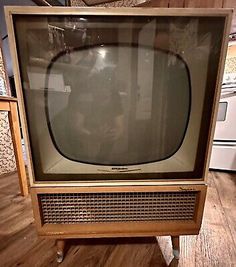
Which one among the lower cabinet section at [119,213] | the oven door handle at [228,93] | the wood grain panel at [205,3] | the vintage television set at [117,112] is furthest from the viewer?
the oven door handle at [228,93]

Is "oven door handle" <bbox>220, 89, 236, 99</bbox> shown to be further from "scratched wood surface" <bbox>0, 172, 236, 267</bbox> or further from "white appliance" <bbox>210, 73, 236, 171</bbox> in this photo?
"scratched wood surface" <bbox>0, 172, 236, 267</bbox>

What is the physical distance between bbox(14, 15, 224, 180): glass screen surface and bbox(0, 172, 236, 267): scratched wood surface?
0.42 metres

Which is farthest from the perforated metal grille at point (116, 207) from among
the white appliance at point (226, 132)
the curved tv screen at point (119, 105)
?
the white appliance at point (226, 132)

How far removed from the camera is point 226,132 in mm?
1607

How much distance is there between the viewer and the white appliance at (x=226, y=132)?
155cm

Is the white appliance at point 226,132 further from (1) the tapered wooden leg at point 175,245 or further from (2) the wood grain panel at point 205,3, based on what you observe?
(1) the tapered wooden leg at point 175,245

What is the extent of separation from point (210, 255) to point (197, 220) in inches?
10.5

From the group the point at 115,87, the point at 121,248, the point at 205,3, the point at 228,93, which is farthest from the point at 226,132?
the point at 115,87

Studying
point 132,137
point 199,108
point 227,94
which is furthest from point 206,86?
point 227,94

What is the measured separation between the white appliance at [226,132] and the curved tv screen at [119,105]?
133cm

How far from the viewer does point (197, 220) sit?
580 mm

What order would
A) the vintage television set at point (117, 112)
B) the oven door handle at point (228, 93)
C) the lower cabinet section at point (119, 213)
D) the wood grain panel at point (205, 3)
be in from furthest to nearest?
the oven door handle at point (228, 93) → the wood grain panel at point (205, 3) → the lower cabinet section at point (119, 213) → the vintage television set at point (117, 112)

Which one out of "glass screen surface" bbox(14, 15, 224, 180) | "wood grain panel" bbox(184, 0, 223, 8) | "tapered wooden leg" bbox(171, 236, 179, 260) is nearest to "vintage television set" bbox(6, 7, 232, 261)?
"glass screen surface" bbox(14, 15, 224, 180)

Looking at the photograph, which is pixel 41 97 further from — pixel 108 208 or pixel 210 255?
pixel 210 255
